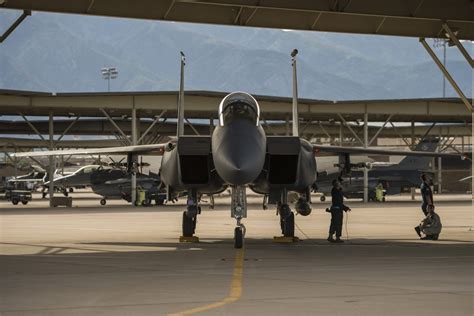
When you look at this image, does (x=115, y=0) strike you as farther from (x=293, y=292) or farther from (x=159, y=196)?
(x=159, y=196)

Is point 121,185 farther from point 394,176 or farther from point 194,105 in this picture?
point 394,176

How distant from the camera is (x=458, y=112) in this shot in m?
47.9

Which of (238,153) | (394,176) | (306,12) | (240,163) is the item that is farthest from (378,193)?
(240,163)

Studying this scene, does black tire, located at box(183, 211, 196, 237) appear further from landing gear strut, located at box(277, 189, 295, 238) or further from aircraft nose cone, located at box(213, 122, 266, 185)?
aircraft nose cone, located at box(213, 122, 266, 185)

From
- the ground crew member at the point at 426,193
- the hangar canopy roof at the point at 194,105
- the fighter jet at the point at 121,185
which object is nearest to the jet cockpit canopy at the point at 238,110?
the ground crew member at the point at 426,193

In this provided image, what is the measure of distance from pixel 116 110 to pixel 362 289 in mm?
35817

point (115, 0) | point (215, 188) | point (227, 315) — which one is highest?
point (115, 0)

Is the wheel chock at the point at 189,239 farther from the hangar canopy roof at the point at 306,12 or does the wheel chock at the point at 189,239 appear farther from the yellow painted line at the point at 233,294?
the yellow painted line at the point at 233,294

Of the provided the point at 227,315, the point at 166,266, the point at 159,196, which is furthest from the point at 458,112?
the point at 227,315

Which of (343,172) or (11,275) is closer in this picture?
(11,275)

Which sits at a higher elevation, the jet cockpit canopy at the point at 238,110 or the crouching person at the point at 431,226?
the jet cockpit canopy at the point at 238,110

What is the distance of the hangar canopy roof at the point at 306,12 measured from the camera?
16500 millimetres

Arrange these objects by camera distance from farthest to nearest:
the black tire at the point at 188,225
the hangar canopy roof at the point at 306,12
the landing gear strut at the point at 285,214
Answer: the black tire at the point at 188,225, the landing gear strut at the point at 285,214, the hangar canopy roof at the point at 306,12

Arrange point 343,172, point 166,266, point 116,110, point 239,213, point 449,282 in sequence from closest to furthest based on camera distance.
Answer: point 449,282 → point 166,266 → point 239,213 → point 343,172 → point 116,110
